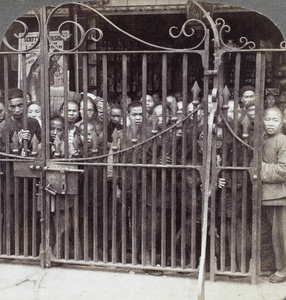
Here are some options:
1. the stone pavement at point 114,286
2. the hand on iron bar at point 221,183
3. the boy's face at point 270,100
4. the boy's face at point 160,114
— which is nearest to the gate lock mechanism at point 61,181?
the stone pavement at point 114,286

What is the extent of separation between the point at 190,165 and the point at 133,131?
49 centimetres

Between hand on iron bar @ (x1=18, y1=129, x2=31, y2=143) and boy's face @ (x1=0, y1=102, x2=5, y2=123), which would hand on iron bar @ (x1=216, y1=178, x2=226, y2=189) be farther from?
boy's face @ (x1=0, y1=102, x2=5, y2=123)

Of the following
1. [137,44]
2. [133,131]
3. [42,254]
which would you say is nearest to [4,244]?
[42,254]

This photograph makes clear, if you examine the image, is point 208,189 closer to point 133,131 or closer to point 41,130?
point 133,131

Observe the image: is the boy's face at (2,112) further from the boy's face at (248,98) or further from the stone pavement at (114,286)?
the boy's face at (248,98)

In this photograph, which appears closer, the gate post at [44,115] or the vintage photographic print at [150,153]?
the vintage photographic print at [150,153]

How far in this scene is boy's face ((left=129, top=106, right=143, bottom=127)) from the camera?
395 cm

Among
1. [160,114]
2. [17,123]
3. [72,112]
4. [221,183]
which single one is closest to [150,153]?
[160,114]

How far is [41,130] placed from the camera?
391cm

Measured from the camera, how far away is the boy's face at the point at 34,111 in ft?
13.4

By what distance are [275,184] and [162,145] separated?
849mm

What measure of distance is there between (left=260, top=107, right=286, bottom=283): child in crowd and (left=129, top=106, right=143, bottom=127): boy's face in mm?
940

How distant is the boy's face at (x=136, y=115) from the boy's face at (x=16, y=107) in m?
0.88

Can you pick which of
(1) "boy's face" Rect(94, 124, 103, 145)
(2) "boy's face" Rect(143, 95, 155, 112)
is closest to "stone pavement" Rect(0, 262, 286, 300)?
(1) "boy's face" Rect(94, 124, 103, 145)
